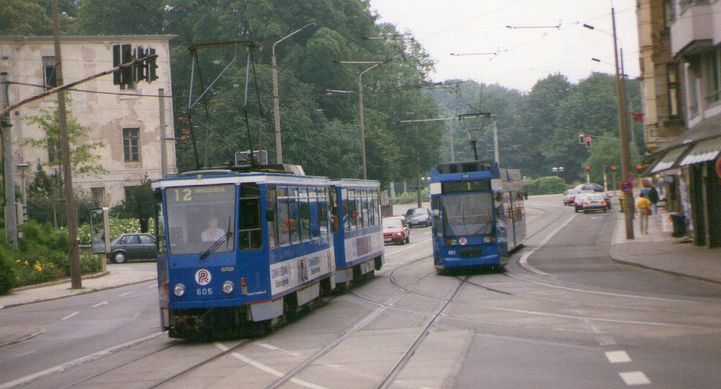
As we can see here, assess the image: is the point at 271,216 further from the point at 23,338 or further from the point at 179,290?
the point at 23,338

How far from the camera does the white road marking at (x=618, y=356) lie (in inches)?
503

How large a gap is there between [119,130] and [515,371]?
2101 inches

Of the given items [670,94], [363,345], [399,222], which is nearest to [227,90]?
[399,222]

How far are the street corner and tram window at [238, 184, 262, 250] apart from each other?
5847mm

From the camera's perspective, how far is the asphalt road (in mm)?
12422

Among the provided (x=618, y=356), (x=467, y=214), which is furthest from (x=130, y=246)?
(x=618, y=356)

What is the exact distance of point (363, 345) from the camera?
1583 centimetres

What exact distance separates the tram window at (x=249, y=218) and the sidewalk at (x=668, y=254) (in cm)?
1152

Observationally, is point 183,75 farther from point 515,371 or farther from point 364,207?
point 515,371

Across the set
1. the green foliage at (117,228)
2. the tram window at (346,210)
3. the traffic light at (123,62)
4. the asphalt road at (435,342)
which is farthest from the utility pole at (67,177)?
the green foliage at (117,228)

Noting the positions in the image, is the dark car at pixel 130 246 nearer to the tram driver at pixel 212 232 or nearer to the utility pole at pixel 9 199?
the utility pole at pixel 9 199

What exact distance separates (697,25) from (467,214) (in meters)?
10.2

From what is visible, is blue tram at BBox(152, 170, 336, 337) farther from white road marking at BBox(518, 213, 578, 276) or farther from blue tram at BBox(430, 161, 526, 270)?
white road marking at BBox(518, 213, 578, 276)

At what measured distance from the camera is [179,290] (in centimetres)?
1786
